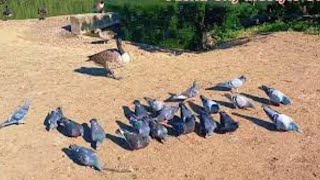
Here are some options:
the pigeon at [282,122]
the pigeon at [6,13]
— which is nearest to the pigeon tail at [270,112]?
the pigeon at [282,122]

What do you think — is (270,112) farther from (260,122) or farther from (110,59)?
(110,59)

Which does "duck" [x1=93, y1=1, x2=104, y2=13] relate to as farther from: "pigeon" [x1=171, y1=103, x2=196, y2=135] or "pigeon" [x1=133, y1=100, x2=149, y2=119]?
"pigeon" [x1=171, y1=103, x2=196, y2=135]

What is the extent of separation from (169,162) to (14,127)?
2319mm

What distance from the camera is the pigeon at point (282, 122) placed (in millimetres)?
8023

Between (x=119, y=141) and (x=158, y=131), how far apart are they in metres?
0.57

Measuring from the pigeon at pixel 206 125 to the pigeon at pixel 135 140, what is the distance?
2.57ft

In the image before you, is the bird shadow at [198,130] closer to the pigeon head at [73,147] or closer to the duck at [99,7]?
the pigeon head at [73,147]

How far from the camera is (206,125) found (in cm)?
793

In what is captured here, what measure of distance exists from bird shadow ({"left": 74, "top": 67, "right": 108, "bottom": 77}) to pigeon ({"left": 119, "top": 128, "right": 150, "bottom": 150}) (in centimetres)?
293

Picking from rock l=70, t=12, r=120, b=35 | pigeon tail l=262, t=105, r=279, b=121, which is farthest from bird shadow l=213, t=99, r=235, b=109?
rock l=70, t=12, r=120, b=35

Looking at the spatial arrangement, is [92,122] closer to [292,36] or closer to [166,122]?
[166,122]

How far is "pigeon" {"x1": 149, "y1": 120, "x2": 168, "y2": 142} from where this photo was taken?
25.6 ft

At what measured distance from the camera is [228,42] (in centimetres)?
1398

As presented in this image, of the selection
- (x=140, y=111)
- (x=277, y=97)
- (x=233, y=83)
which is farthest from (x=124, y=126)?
(x=277, y=97)
